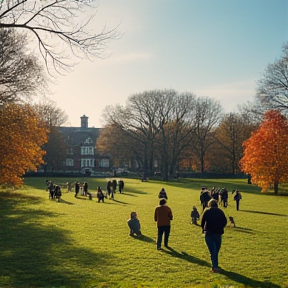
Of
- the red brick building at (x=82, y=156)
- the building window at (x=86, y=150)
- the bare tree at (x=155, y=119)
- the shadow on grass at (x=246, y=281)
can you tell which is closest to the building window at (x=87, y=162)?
the red brick building at (x=82, y=156)

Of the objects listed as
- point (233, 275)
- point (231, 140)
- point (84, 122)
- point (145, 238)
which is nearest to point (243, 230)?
point (145, 238)

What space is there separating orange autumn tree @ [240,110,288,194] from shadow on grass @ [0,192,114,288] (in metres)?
29.6

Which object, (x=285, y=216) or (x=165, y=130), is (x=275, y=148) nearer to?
(x=285, y=216)

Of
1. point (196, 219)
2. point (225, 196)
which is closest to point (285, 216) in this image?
point (225, 196)

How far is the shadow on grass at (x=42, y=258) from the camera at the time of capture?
9.06 m

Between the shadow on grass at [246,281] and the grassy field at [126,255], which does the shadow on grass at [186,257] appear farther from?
the shadow on grass at [246,281]

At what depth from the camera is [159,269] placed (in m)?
10.1

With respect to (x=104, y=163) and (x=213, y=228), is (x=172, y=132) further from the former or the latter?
(x=213, y=228)

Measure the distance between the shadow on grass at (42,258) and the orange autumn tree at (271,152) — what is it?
29582mm

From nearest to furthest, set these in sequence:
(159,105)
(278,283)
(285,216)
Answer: (278,283) → (285,216) → (159,105)

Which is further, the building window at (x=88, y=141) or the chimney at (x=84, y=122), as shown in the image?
the chimney at (x=84, y=122)

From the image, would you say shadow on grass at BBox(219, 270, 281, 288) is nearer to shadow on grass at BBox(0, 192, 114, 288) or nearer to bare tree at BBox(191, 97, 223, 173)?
shadow on grass at BBox(0, 192, 114, 288)

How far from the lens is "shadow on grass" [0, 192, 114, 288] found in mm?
9062

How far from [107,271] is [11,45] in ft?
64.3
